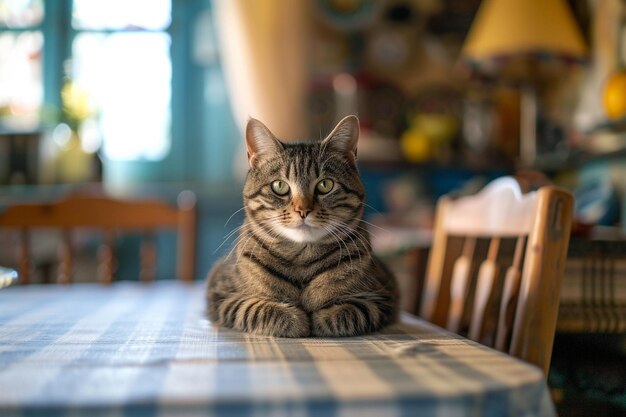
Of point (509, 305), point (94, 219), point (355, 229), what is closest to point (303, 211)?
point (355, 229)

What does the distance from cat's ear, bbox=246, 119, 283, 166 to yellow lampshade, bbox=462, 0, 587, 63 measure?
159 centimetres

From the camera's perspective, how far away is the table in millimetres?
536

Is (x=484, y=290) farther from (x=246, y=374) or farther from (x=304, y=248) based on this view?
(x=246, y=374)

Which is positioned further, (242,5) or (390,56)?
(390,56)

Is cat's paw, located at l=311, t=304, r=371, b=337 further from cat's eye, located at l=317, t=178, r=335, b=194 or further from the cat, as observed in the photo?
cat's eye, located at l=317, t=178, r=335, b=194

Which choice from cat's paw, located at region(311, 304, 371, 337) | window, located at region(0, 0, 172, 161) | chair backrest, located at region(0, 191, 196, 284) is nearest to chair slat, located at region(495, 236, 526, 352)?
cat's paw, located at region(311, 304, 371, 337)

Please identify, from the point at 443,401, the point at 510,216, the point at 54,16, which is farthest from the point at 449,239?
the point at 54,16

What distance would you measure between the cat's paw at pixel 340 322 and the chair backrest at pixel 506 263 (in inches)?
8.5

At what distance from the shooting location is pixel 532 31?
2291mm

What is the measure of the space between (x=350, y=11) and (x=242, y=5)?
57cm

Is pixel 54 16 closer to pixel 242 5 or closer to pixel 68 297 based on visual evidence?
pixel 242 5

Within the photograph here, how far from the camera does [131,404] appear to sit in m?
0.53

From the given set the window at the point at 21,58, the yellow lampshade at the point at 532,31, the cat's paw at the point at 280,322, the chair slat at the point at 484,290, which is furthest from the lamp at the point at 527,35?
the window at the point at 21,58

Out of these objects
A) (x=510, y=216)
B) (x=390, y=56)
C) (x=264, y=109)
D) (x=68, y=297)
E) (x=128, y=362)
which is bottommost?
(x=68, y=297)
